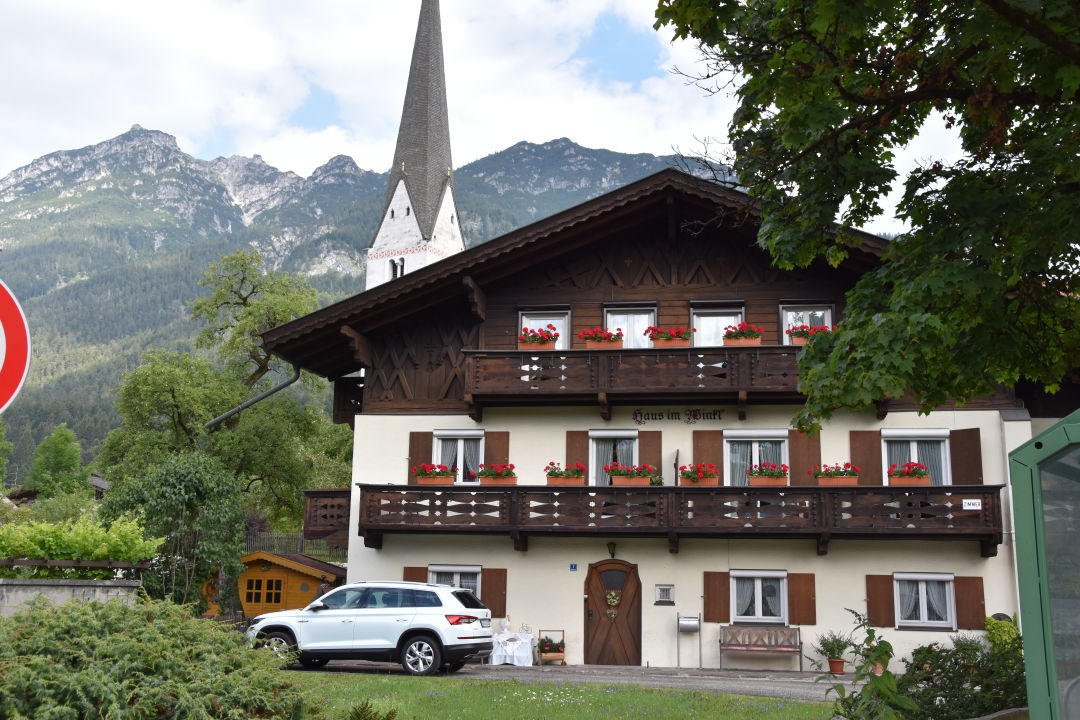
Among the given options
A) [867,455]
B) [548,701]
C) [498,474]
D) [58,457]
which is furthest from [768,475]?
[58,457]

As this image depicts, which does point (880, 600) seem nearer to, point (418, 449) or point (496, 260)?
point (418, 449)

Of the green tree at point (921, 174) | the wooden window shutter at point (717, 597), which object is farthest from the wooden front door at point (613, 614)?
the green tree at point (921, 174)

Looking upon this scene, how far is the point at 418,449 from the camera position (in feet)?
76.2

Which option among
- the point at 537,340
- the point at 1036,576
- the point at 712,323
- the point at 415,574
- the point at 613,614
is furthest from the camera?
the point at 712,323

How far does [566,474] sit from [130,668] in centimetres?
1683

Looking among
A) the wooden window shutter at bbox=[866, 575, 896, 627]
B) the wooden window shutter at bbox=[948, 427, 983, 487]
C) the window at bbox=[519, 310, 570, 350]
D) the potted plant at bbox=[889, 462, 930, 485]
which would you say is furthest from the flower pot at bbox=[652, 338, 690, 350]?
the wooden window shutter at bbox=[866, 575, 896, 627]

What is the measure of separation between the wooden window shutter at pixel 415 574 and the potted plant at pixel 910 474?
9863mm

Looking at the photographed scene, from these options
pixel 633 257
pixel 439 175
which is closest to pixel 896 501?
pixel 633 257

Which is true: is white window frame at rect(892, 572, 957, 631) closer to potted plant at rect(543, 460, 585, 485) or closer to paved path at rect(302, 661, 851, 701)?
paved path at rect(302, 661, 851, 701)

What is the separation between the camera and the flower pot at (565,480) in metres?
22.2

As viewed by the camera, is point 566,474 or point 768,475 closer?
point 768,475

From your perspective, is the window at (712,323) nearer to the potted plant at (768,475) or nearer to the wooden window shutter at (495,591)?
the potted plant at (768,475)

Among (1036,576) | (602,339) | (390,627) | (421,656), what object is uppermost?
(602,339)

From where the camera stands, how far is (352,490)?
23.0m
